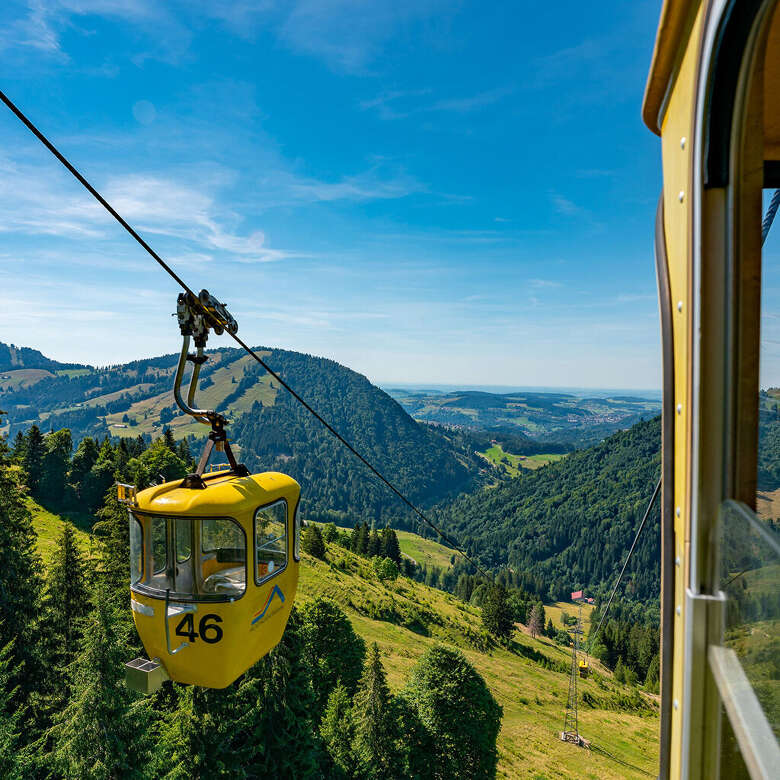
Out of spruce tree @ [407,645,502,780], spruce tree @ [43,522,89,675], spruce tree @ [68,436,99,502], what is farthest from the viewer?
spruce tree @ [68,436,99,502]

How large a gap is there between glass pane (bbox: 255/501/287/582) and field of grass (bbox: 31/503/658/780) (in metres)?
35.2

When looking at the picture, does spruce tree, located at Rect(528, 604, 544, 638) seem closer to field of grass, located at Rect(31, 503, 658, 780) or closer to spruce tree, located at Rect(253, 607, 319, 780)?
field of grass, located at Rect(31, 503, 658, 780)

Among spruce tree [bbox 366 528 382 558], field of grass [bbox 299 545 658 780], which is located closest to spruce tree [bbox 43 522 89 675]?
field of grass [bbox 299 545 658 780]

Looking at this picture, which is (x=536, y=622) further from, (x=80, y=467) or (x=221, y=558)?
(x=221, y=558)

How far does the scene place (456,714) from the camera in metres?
27.8

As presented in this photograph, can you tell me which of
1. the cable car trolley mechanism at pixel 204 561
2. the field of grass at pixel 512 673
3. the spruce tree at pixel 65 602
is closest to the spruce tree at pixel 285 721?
the spruce tree at pixel 65 602

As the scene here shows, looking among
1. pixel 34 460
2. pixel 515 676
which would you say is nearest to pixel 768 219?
pixel 515 676

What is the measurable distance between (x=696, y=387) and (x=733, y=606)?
0.78m

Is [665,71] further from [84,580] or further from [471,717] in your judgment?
[471,717]

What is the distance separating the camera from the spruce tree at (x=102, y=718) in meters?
15.7

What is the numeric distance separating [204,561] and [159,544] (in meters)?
0.76

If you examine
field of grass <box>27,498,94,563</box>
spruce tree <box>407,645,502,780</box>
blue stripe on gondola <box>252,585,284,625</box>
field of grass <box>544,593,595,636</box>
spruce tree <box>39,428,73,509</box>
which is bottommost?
field of grass <box>544,593,595,636</box>

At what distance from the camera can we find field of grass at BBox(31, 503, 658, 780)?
1543 inches

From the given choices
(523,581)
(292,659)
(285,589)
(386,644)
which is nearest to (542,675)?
(386,644)
